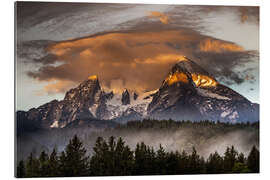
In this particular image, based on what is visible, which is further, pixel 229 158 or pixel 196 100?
pixel 196 100

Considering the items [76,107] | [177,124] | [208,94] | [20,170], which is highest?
[208,94]

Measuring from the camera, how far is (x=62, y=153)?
11.6 metres

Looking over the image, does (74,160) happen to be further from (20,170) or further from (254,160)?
(254,160)

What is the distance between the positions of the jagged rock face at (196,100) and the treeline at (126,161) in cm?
79

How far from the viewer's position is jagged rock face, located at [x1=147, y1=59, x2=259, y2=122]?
12180 mm

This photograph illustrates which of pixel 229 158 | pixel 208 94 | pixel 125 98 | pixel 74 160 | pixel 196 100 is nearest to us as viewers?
pixel 74 160

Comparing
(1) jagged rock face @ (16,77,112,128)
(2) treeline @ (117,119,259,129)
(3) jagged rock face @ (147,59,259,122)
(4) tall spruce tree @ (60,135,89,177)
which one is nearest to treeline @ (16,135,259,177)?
(4) tall spruce tree @ (60,135,89,177)

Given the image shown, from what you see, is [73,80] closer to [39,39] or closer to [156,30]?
[39,39]

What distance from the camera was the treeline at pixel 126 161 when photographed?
11.4 m

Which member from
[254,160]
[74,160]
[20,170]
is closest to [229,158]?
[254,160]

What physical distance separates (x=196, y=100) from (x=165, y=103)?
736 mm

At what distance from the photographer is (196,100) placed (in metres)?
12.4

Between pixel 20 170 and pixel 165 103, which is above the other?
pixel 165 103

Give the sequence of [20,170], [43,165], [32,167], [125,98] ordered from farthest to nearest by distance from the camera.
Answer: [125,98] < [43,165] < [32,167] < [20,170]
